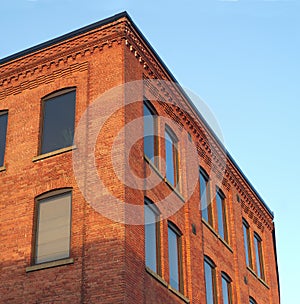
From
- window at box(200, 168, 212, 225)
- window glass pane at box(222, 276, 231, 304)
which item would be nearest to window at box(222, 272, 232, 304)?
window glass pane at box(222, 276, 231, 304)

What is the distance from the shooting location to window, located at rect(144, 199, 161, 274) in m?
20.8

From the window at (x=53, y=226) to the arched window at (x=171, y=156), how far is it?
4.87 meters

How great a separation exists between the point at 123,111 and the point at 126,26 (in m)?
3.33

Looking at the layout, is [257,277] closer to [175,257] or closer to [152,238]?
[175,257]

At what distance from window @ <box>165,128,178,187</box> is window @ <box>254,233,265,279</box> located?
32.1 feet

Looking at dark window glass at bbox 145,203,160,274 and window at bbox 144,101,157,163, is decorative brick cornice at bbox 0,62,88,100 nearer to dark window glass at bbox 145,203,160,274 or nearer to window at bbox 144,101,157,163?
window at bbox 144,101,157,163

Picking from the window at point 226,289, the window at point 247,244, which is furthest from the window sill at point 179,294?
the window at point 247,244

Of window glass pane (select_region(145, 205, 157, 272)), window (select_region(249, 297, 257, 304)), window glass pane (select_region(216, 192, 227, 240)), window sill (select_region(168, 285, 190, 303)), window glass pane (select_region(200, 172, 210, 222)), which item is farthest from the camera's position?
window (select_region(249, 297, 257, 304))

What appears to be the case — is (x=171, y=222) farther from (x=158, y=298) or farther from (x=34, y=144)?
(x=34, y=144)

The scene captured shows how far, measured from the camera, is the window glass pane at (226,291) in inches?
1059

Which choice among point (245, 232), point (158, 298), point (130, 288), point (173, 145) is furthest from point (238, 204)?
point (130, 288)

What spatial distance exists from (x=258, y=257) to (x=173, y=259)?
1144cm

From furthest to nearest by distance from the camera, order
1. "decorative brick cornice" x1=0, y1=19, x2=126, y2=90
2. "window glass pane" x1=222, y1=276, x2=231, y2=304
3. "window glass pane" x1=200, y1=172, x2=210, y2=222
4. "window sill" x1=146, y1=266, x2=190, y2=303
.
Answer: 1. "window glass pane" x1=222, y1=276, x2=231, y2=304
2. "window glass pane" x1=200, y1=172, x2=210, y2=222
3. "decorative brick cornice" x1=0, y1=19, x2=126, y2=90
4. "window sill" x1=146, y1=266, x2=190, y2=303

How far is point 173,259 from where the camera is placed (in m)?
22.8
